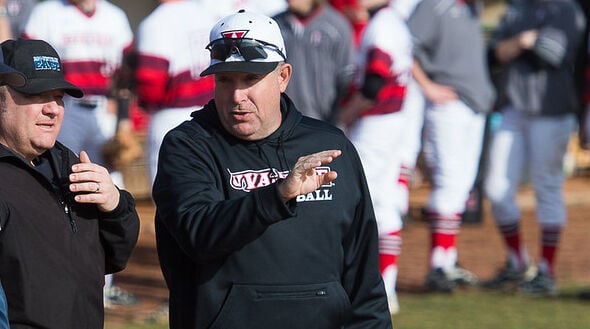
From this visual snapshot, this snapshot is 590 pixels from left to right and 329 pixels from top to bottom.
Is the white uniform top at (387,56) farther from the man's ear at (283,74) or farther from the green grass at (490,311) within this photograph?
the man's ear at (283,74)

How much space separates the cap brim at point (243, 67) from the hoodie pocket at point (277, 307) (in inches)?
25.5

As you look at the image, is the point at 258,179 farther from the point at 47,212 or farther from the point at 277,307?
the point at 47,212

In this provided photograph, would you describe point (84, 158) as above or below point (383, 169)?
above

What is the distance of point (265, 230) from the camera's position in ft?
12.3

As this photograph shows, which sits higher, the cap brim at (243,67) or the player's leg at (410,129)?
the cap brim at (243,67)

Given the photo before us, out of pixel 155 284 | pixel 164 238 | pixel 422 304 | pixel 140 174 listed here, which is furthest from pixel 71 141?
pixel 140 174

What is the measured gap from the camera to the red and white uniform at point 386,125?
809 centimetres

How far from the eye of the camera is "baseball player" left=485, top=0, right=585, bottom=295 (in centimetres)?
875

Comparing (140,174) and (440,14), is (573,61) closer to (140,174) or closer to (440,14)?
(440,14)

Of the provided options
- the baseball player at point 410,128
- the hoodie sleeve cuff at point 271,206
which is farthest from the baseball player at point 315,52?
the hoodie sleeve cuff at point 271,206

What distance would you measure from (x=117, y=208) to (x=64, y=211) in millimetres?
172

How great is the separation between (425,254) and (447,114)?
81.7 inches

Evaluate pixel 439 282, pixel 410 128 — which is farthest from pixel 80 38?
pixel 439 282

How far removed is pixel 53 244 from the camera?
364 centimetres
